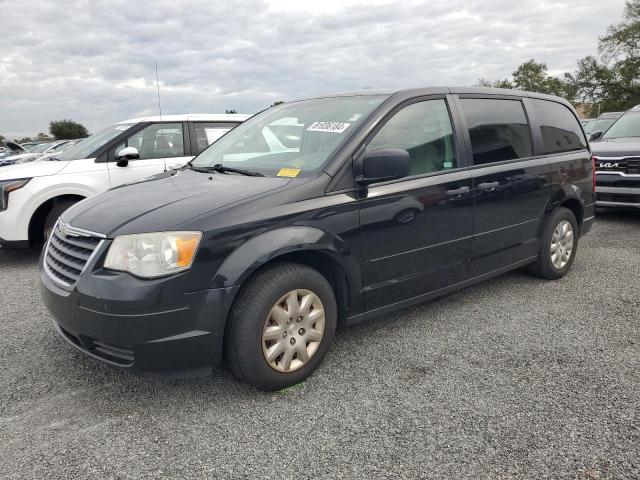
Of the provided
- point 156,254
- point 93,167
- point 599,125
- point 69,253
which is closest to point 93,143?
point 93,167

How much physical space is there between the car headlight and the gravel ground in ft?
2.53

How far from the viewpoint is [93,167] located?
19.3 feet

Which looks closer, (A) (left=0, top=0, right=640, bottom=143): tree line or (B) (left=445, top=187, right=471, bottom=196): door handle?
(B) (left=445, top=187, right=471, bottom=196): door handle

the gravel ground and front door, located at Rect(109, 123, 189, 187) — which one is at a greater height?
front door, located at Rect(109, 123, 189, 187)

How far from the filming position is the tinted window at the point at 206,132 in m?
6.55

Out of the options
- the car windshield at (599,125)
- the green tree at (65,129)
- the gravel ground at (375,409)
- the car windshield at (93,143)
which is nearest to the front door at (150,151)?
the car windshield at (93,143)

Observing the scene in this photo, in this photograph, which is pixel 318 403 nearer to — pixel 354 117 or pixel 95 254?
pixel 95 254

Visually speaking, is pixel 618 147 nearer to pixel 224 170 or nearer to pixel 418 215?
pixel 418 215

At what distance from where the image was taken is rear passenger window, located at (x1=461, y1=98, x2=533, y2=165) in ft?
12.4

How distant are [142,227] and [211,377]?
3.34 ft

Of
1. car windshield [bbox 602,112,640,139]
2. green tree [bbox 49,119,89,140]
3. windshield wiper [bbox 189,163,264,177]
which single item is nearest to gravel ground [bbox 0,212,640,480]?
windshield wiper [bbox 189,163,264,177]

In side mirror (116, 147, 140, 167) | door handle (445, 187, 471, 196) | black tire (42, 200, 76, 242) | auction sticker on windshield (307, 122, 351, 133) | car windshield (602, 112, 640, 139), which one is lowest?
black tire (42, 200, 76, 242)

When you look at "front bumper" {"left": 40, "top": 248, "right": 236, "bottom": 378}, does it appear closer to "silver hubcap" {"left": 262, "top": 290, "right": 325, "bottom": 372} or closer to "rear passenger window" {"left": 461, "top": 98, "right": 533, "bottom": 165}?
"silver hubcap" {"left": 262, "top": 290, "right": 325, "bottom": 372}

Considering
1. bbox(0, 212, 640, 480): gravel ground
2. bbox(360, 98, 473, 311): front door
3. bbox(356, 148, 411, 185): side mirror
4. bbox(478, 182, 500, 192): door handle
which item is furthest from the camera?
bbox(478, 182, 500, 192): door handle
